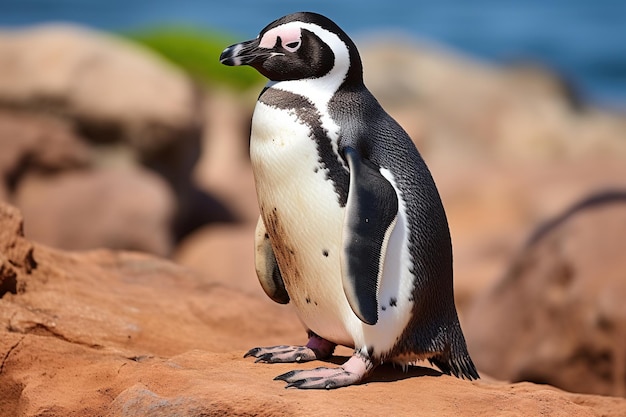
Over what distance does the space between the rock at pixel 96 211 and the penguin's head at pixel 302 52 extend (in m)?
5.73

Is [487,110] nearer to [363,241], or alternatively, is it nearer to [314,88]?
[314,88]

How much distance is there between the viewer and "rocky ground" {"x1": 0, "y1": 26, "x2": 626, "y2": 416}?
4.13 meters

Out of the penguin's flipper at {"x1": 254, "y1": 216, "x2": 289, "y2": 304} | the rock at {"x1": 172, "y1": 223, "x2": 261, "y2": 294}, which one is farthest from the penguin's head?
the rock at {"x1": 172, "y1": 223, "x2": 261, "y2": 294}

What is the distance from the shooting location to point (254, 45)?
439 centimetres

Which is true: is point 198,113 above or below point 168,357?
above

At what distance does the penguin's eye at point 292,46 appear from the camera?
430 centimetres

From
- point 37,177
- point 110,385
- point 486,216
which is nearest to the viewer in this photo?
point 110,385

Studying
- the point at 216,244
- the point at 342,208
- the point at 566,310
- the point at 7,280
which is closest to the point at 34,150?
the point at 216,244

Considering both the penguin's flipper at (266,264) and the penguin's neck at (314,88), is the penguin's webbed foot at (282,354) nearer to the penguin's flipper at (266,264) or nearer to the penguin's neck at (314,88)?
the penguin's flipper at (266,264)

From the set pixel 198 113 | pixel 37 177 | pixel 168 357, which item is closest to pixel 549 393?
pixel 168 357

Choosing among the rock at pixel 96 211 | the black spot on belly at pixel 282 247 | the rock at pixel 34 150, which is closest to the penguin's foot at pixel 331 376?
the black spot on belly at pixel 282 247

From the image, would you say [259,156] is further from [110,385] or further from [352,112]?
[110,385]

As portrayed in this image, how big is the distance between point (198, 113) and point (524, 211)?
13.4 ft

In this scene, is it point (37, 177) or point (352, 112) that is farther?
point (37, 177)
